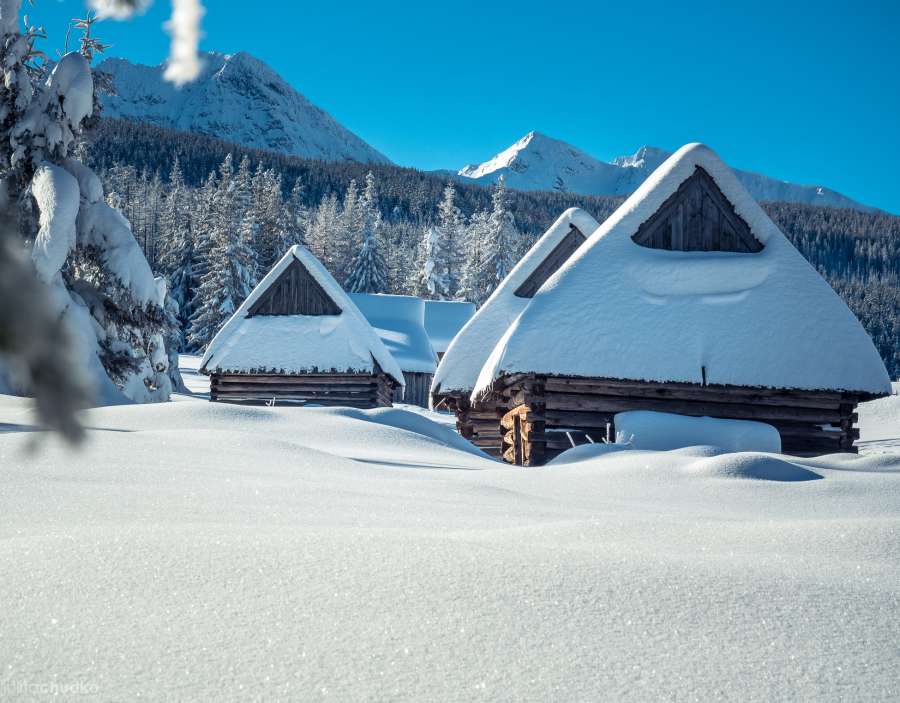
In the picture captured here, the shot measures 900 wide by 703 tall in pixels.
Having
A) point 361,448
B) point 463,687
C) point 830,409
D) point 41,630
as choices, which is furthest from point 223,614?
point 830,409

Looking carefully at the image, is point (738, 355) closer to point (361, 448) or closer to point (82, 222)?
point (361, 448)

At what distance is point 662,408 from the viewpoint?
12.1 meters

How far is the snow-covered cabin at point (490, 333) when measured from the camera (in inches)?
645

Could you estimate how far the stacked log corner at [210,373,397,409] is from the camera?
806 inches

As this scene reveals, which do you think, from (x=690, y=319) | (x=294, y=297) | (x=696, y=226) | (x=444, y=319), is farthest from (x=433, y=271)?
(x=690, y=319)

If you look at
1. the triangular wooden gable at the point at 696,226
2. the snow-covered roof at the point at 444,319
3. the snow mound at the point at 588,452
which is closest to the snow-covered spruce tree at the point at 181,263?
the snow-covered roof at the point at 444,319

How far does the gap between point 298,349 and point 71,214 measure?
295 inches

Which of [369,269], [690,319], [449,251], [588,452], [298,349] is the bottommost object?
[588,452]

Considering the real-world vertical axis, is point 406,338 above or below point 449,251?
below

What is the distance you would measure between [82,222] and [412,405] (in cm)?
2406

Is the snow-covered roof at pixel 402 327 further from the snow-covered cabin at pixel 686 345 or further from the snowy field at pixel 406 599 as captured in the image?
the snowy field at pixel 406 599

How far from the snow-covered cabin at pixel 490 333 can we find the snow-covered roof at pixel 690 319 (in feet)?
12.2

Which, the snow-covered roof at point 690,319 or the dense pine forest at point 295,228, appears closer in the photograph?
the snow-covered roof at point 690,319

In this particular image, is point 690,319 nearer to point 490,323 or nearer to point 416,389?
point 490,323
